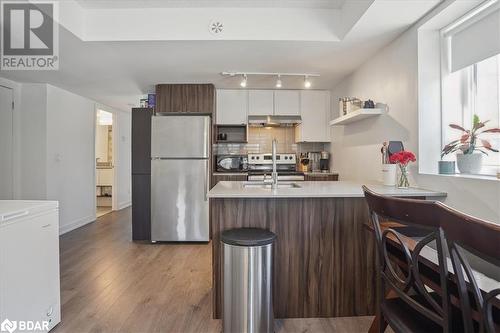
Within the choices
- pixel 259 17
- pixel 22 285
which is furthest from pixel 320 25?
pixel 22 285

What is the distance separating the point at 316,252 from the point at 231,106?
9.49 feet

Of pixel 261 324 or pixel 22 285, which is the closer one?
pixel 22 285

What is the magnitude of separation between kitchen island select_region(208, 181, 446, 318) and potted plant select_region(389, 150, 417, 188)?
19 centimetres

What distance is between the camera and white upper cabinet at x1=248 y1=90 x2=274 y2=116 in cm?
436

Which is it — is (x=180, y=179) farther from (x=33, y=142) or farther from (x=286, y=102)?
(x=33, y=142)

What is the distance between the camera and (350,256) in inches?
81.2

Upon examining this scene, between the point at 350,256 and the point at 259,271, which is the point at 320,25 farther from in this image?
the point at 259,271

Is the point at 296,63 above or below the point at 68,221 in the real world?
above

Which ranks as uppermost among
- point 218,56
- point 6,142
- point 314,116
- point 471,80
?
point 218,56

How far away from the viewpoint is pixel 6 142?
→ 3.82 meters

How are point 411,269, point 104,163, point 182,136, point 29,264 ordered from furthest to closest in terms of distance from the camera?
1. point 104,163
2. point 182,136
3. point 29,264
4. point 411,269

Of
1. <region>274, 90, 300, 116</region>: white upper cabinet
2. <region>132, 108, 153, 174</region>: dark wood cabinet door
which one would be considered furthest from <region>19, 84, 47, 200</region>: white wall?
<region>274, 90, 300, 116</region>: white upper cabinet

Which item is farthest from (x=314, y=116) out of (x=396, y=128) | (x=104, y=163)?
(x=104, y=163)

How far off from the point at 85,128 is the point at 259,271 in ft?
14.9
